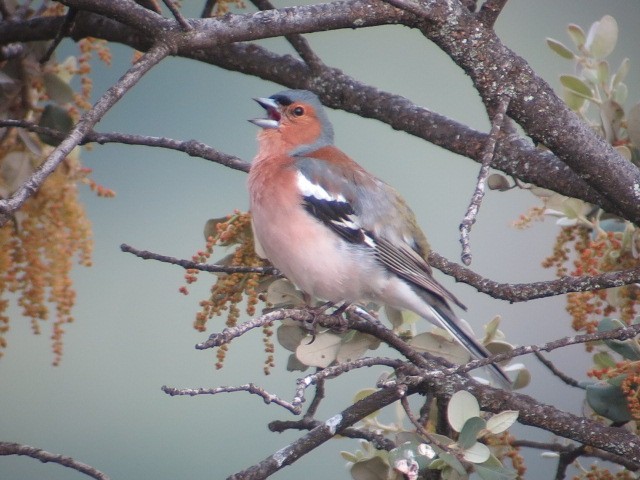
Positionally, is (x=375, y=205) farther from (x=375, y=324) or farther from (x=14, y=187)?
(x=14, y=187)

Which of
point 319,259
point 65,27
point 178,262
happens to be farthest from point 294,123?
point 178,262

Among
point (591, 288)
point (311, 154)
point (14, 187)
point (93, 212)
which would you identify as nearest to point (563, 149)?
point (591, 288)

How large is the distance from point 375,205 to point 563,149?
3.01 feet

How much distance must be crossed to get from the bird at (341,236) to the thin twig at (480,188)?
710mm

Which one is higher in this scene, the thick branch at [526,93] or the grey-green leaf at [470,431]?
the thick branch at [526,93]

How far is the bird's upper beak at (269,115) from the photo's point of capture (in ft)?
10.5

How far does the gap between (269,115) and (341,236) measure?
68cm

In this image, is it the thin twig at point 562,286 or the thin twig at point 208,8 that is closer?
the thin twig at point 562,286

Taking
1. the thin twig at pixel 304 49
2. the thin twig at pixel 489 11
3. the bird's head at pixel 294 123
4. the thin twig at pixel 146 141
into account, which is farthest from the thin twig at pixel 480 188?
the bird's head at pixel 294 123

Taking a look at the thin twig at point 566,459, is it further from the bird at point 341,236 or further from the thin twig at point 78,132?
the thin twig at point 78,132

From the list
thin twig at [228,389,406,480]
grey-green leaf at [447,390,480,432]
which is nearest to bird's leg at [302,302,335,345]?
thin twig at [228,389,406,480]

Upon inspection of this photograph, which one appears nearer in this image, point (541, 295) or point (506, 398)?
point (541, 295)

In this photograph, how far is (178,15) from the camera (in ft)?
6.36

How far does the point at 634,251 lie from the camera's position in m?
2.31
